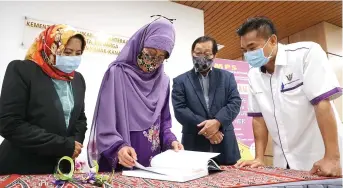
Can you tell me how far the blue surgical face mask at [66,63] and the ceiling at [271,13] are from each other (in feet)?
8.26

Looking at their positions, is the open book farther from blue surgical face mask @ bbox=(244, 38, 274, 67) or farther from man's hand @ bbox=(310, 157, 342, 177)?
blue surgical face mask @ bbox=(244, 38, 274, 67)

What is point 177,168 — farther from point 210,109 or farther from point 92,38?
point 92,38

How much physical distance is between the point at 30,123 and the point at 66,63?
13.9 inches

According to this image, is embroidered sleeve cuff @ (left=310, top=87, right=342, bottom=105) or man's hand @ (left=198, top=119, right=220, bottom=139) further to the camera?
man's hand @ (left=198, top=119, right=220, bottom=139)

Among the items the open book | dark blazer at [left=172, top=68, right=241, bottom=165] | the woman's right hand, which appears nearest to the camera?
the open book

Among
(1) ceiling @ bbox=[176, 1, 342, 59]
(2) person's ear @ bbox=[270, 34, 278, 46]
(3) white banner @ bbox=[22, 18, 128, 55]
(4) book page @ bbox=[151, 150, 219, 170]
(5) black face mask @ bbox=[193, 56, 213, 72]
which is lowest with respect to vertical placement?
(4) book page @ bbox=[151, 150, 219, 170]

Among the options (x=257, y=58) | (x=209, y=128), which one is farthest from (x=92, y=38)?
(x=257, y=58)

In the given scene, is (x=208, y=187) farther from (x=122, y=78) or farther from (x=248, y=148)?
(x=248, y=148)

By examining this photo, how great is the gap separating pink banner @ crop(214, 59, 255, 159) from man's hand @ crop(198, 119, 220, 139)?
2.04 metres

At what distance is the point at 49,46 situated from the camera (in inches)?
52.8

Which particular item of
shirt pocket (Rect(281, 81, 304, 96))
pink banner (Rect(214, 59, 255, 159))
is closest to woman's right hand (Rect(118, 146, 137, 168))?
shirt pocket (Rect(281, 81, 304, 96))

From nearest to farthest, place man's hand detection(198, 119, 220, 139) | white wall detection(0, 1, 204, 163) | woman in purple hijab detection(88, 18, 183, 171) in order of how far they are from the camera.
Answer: woman in purple hijab detection(88, 18, 183, 171) < man's hand detection(198, 119, 220, 139) < white wall detection(0, 1, 204, 163)

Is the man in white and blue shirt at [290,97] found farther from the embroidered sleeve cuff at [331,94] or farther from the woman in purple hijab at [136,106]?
the woman in purple hijab at [136,106]

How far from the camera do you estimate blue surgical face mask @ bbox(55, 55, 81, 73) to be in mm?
1304
